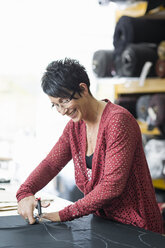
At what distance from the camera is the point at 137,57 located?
3.12 metres

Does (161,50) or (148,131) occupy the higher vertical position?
(161,50)

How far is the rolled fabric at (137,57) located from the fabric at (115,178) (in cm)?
138

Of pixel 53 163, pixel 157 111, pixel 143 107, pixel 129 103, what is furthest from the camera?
pixel 129 103

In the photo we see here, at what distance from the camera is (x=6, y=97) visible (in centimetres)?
484

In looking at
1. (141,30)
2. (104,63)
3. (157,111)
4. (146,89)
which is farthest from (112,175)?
(104,63)

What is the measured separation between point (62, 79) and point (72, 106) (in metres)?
0.12

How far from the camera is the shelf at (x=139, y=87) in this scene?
10.3ft

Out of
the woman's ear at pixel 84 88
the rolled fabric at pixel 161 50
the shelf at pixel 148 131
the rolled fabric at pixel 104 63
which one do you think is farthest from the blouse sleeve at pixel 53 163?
the rolled fabric at pixel 104 63

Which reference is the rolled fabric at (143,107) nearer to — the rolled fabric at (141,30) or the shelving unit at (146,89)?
the shelving unit at (146,89)

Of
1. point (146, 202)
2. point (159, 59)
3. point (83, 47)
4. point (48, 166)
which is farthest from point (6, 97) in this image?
point (146, 202)

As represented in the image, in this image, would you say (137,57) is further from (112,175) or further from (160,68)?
(112,175)

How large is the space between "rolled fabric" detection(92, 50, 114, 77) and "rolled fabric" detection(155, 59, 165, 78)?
1.60 ft

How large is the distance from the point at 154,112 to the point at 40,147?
70.9 inches

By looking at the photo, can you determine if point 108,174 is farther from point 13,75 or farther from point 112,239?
point 13,75
